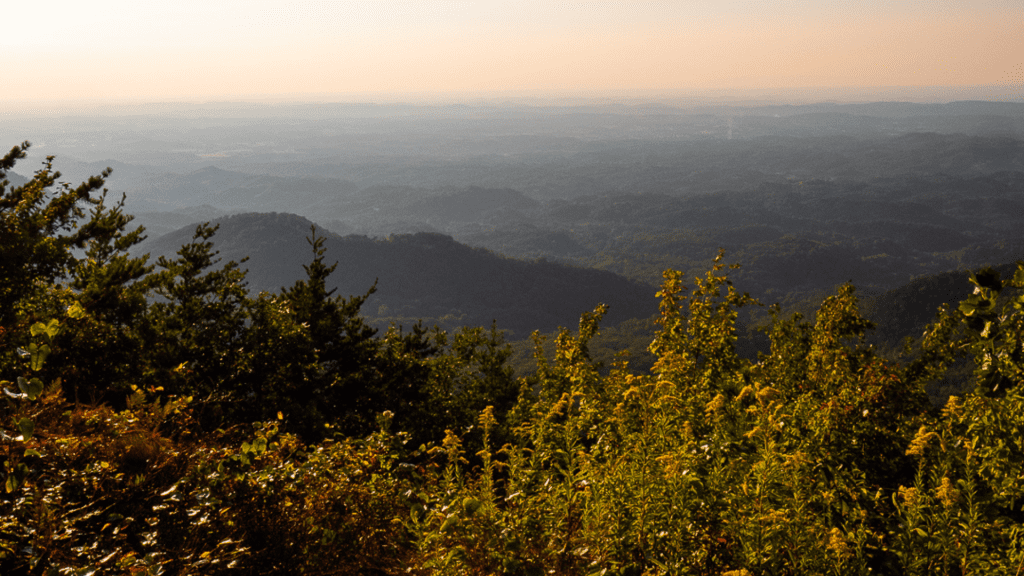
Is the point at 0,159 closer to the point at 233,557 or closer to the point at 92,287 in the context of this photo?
the point at 92,287

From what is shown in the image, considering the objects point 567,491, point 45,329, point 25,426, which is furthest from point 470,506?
point 45,329

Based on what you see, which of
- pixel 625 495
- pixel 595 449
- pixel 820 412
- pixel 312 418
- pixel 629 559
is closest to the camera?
pixel 629 559

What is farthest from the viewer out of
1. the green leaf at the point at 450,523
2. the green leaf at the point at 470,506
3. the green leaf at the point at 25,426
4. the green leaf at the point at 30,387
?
the green leaf at the point at 470,506

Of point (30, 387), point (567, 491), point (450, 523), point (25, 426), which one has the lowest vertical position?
point (567, 491)

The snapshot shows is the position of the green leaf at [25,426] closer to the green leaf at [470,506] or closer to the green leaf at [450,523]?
the green leaf at [450,523]

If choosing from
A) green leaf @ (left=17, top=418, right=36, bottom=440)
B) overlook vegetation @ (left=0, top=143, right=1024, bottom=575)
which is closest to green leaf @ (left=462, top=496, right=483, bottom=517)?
overlook vegetation @ (left=0, top=143, right=1024, bottom=575)

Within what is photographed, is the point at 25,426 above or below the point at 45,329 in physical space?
below

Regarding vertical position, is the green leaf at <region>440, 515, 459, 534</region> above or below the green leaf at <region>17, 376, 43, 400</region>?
below

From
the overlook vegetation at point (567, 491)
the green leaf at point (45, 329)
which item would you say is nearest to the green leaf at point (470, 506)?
the overlook vegetation at point (567, 491)

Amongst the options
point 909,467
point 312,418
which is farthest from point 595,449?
point 312,418

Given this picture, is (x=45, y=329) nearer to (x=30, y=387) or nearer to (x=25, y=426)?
(x=30, y=387)

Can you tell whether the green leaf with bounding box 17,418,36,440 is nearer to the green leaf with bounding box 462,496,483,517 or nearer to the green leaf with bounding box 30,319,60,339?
Answer: the green leaf with bounding box 30,319,60,339
